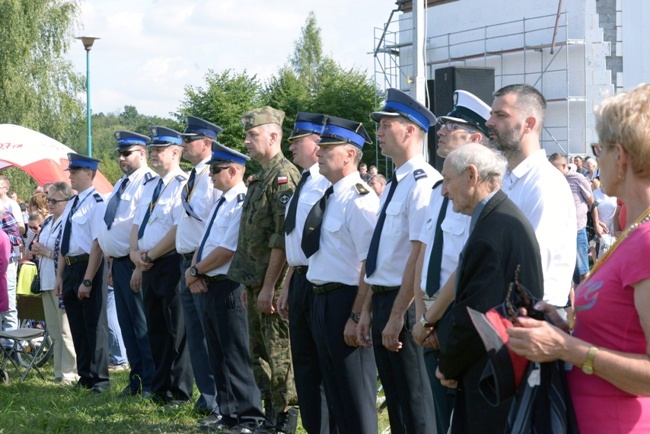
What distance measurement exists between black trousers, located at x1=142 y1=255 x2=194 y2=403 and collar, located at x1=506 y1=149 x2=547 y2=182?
4487mm

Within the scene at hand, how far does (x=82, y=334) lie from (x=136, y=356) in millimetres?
837

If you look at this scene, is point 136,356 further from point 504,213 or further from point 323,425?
point 504,213

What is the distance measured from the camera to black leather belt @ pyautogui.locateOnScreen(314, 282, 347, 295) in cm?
580

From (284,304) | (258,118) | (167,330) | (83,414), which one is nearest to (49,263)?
(167,330)

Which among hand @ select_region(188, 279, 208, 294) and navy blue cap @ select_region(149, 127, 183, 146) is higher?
navy blue cap @ select_region(149, 127, 183, 146)

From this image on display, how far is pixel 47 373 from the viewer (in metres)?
10.7

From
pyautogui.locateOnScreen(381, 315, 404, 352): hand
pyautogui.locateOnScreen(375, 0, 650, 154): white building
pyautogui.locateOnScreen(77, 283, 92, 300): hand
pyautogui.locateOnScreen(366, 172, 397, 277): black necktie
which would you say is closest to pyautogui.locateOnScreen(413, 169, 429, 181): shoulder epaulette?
pyautogui.locateOnScreen(366, 172, 397, 277): black necktie

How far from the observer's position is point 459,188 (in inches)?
159

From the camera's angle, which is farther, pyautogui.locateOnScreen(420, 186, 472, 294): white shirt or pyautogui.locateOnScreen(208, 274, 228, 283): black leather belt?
pyautogui.locateOnScreen(208, 274, 228, 283): black leather belt

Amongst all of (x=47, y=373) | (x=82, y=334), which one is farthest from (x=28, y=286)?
(x=82, y=334)

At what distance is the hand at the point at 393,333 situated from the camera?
5023mm

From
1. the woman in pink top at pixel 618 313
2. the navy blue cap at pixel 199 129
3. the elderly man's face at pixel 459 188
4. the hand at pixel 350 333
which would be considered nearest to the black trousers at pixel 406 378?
the hand at pixel 350 333

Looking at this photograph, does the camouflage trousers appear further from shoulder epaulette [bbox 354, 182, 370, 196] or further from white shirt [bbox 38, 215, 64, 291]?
white shirt [bbox 38, 215, 64, 291]

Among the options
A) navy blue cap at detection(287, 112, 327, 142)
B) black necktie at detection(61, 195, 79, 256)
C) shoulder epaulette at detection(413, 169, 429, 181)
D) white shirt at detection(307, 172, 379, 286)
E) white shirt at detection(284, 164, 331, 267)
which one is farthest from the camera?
black necktie at detection(61, 195, 79, 256)
